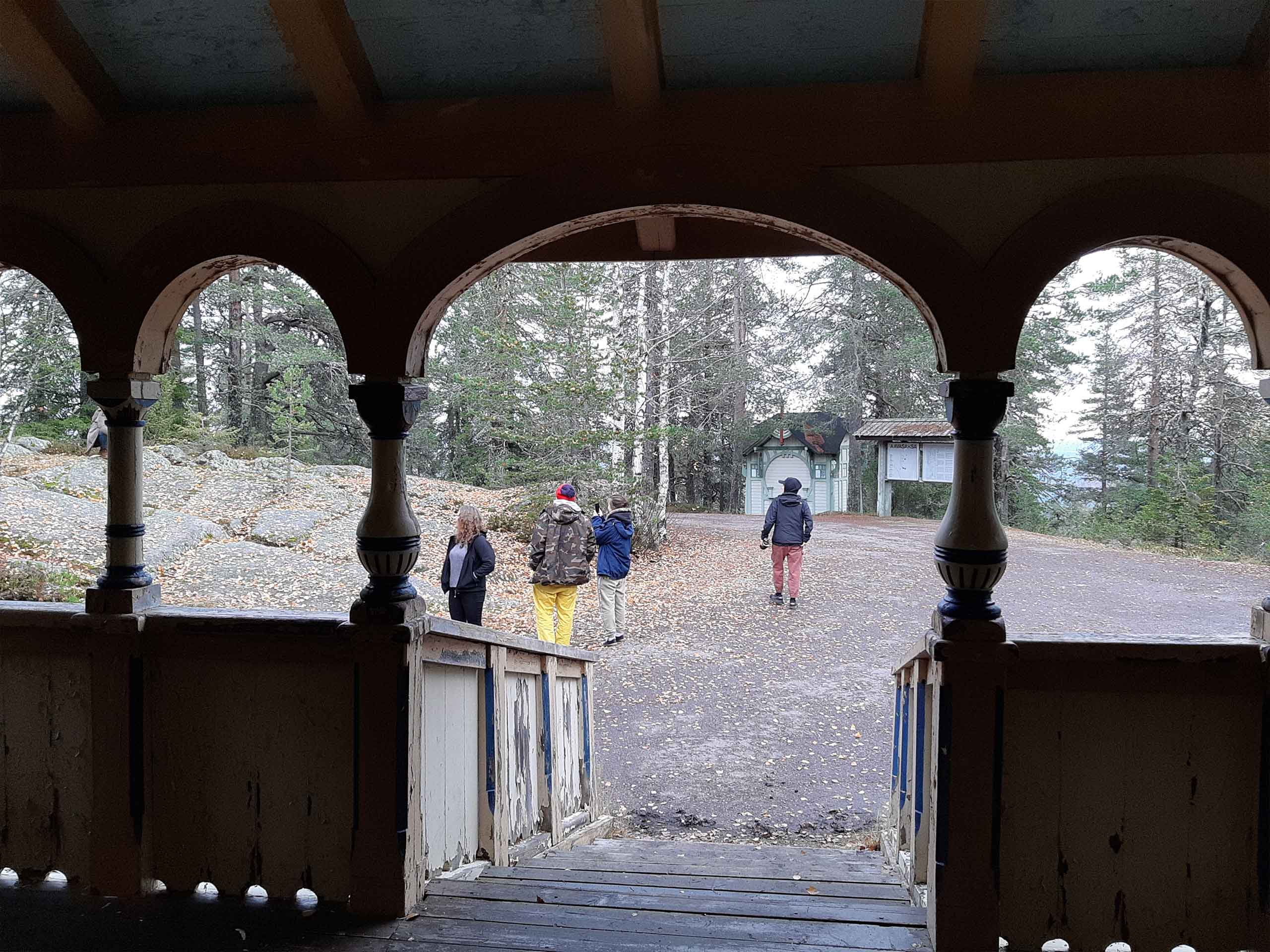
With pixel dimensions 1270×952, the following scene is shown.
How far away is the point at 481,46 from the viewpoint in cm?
264

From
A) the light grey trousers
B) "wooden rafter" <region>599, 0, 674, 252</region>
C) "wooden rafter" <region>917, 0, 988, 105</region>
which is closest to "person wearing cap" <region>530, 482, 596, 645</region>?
the light grey trousers

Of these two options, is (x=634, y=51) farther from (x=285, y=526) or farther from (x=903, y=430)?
(x=903, y=430)

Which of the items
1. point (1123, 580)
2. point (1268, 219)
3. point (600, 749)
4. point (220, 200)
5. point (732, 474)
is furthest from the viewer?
point (732, 474)

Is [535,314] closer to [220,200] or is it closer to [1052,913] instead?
[220,200]

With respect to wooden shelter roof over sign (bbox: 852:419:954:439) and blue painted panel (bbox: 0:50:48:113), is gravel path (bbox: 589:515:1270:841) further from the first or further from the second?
wooden shelter roof over sign (bbox: 852:419:954:439)

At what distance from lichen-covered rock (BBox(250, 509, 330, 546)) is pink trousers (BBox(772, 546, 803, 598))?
6786 mm

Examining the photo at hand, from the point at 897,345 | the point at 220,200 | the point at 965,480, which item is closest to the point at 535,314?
the point at 220,200

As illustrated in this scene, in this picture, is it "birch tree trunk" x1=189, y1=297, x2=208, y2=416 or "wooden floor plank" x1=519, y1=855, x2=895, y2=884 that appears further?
"birch tree trunk" x1=189, y1=297, x2=208, y2=416

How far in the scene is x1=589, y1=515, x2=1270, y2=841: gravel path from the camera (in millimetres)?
5156

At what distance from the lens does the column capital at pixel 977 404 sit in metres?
2.65

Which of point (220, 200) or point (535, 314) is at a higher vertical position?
point (535, 314)

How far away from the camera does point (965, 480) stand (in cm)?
269

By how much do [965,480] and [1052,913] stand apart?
1531 millimetres

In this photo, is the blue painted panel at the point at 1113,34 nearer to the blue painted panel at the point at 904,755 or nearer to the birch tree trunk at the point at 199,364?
the blue painted panel at the point at 904,755
